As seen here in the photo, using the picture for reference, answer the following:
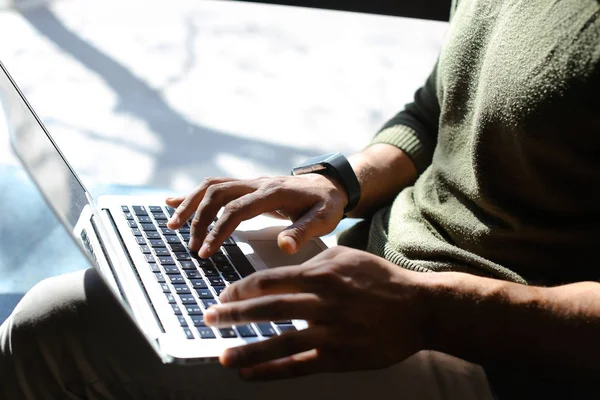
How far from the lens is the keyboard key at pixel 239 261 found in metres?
0.90

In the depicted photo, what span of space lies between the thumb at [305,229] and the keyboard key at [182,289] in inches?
5.3

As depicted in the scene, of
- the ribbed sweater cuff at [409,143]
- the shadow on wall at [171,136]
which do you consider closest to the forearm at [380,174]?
the ribbed sweater cuff at [409,143]

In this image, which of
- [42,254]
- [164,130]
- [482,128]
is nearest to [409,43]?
[164,130]

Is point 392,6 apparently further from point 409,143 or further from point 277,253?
point 277,253

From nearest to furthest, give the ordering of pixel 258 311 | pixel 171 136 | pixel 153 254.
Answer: pixel 258 311 < pixel 153 254 < pixel 171 136

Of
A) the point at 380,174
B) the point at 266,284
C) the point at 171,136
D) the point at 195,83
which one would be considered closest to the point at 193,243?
the point at 266,284

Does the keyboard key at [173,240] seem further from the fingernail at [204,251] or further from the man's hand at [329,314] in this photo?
the man's hand at [329,314]

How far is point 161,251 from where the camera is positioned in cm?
91

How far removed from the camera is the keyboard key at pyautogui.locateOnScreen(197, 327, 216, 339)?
2.37 feet

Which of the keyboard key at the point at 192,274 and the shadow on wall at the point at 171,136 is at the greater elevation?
the keyboard key at the point at 192,274

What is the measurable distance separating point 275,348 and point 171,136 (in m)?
1.71

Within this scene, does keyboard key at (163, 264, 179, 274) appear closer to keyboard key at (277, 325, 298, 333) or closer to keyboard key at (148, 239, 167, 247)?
keyboard key at (148, 239, 167, 247)

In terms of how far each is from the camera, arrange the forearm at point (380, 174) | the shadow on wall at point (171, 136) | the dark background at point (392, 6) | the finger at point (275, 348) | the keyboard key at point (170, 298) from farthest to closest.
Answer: the shadow on wall at point (171, 136)
the dark background at point (392, 6)
the forearm at point (380, 174)
the keyboard key at point (170, 298)
the finger at point (275, 348)

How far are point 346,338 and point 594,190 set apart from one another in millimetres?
347
